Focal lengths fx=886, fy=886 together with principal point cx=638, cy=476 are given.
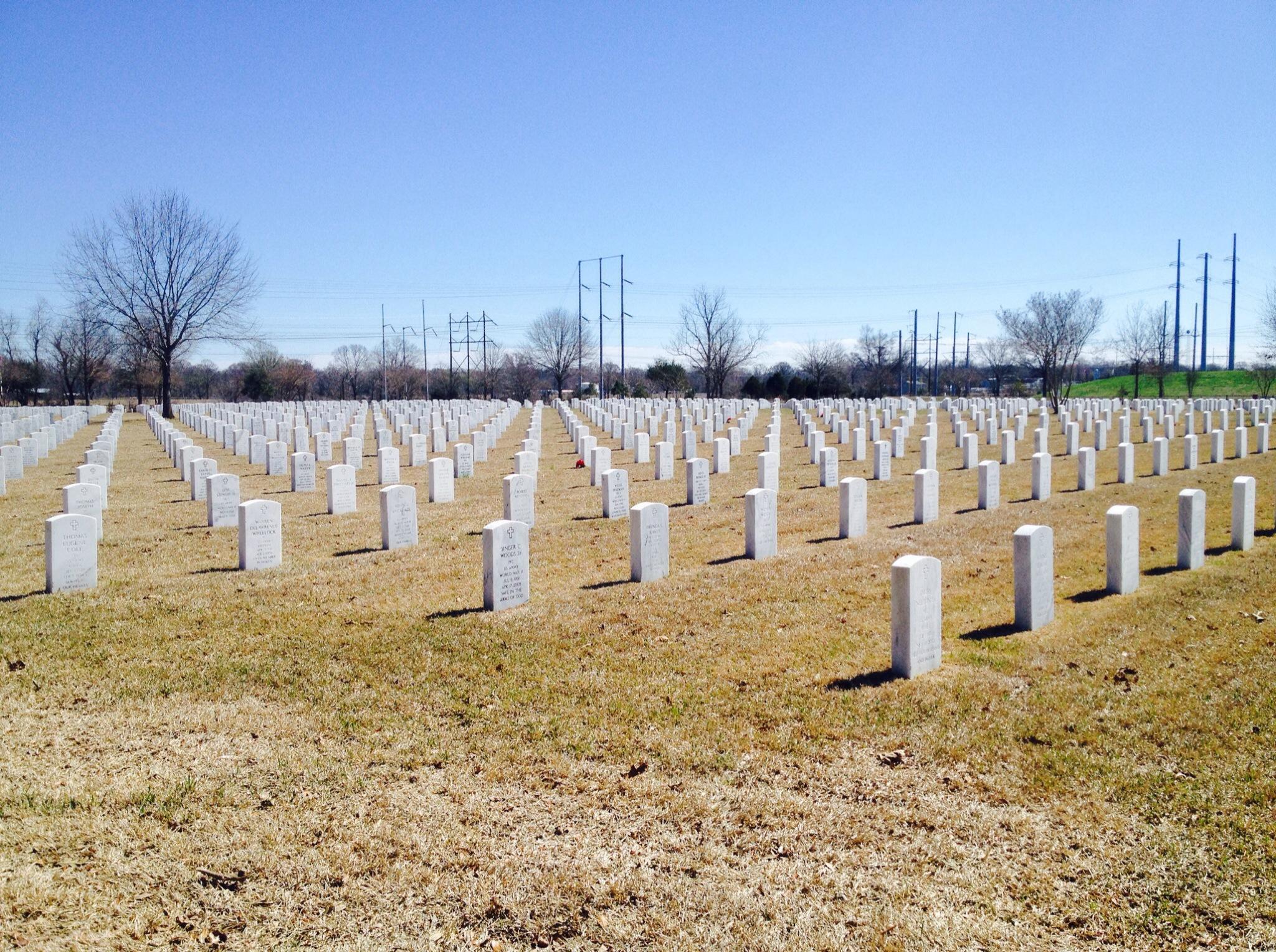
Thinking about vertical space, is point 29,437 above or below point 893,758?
above

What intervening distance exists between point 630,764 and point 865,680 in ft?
7.20

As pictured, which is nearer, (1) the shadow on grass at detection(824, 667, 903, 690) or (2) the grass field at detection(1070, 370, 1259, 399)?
(1) the shadow on grass at detection(824, 667, 903, 690)

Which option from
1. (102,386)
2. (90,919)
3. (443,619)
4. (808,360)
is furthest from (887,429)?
(102,386)

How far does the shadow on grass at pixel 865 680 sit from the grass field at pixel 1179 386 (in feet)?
199

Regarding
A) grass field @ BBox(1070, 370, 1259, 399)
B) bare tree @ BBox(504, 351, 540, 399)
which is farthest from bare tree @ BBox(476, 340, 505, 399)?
grass field @ BBox(1070, 370, 1259, 399)

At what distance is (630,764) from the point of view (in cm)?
518

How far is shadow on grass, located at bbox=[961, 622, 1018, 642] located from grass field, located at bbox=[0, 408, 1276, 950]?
1.6 inches

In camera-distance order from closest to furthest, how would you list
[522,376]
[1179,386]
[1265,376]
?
1. [1265,376]
2. [1179,386]
3. [522,376]

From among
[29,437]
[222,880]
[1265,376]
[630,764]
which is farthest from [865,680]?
[1265,376]

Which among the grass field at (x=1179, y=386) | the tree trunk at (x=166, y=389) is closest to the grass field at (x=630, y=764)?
the tree trunk at (x=166, y=389)

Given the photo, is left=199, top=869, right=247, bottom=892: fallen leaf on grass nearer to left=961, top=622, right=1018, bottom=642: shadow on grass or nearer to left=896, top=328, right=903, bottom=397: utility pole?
left=961, top=622, right=1018, bottom=642: shadow on grass

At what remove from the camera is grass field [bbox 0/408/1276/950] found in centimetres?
377

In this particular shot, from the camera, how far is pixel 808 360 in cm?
7256

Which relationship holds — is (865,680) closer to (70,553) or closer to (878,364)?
(70,553)
